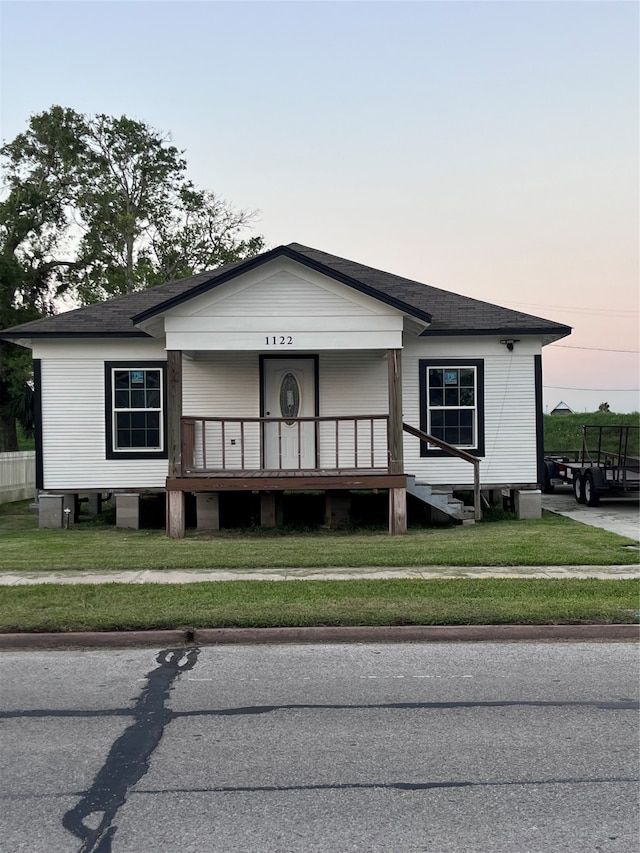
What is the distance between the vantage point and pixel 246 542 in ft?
45.4

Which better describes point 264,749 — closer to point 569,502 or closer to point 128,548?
point 128,548

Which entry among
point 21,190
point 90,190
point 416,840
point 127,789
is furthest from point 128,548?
point 90,190

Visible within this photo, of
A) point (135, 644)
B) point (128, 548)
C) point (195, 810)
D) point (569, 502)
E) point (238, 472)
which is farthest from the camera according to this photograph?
point (569, 502)

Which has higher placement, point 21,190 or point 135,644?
point 21,190

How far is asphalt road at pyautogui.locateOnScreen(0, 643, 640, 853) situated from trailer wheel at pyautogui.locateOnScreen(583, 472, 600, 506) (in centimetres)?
1254

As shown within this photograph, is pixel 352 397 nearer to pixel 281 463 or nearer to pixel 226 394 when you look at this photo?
pixel 281 463

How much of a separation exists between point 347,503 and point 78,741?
1120 cm

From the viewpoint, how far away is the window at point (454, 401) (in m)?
17.4

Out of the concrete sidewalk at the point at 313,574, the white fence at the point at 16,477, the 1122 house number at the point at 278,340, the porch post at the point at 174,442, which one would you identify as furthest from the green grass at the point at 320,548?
the white fence at the point at 16,477

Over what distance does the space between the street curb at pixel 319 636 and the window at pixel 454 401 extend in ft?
31.5

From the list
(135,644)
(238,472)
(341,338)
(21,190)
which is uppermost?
(21,190)

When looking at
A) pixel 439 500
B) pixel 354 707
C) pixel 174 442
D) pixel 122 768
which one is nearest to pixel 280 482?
pixel 174 442

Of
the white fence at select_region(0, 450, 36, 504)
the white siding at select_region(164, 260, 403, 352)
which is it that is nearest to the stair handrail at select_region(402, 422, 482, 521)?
the white siding at select_region(164, 260, 403, 352)

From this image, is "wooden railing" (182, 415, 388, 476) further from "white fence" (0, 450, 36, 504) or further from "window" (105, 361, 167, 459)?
"white fence" (0, 450, 36, 504)
